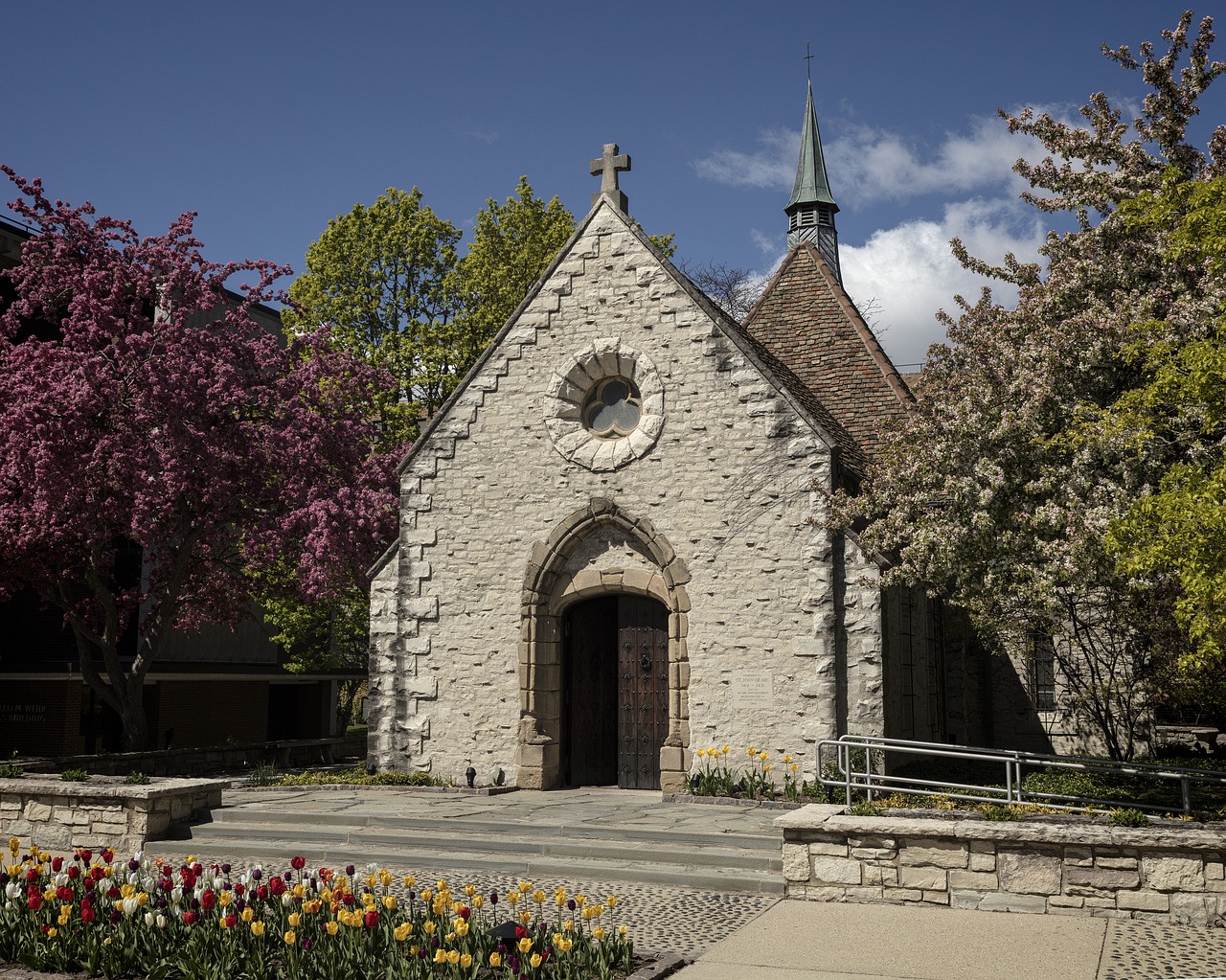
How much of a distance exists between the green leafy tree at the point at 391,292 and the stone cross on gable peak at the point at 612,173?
9313 mm

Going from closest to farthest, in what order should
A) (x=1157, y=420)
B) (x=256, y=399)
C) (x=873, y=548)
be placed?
(x=1157, y=420) < (x=873, y=548) < (x=256, y=399)

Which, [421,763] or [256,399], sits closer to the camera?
[421,763]

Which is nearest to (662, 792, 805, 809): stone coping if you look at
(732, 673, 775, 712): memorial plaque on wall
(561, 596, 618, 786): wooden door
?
(732, 673, 775, 712): memorial plaque on wall

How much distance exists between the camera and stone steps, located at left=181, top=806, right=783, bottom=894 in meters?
10.4

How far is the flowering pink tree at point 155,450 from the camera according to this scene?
17.7 meters

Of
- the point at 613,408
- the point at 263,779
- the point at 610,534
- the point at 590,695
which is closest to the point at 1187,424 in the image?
the point at 610,534

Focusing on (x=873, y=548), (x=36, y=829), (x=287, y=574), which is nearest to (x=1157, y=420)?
(x=873, y=548)

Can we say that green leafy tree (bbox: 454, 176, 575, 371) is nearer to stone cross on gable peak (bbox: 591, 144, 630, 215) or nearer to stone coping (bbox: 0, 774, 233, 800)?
stone cross on gable peak (bbox: 591, 144, 630, 215)

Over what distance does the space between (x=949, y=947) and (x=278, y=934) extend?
15.0ft

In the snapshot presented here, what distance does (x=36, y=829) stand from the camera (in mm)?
12602

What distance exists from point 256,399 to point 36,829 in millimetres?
8888

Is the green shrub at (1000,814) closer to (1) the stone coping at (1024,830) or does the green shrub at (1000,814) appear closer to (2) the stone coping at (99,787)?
(1) the stone coping at (1024,830)

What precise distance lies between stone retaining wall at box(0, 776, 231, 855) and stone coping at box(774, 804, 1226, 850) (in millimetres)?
7167

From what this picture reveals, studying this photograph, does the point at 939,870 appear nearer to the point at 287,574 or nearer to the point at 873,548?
the point at 873,548
